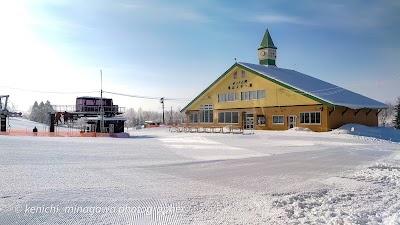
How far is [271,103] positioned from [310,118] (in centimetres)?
505

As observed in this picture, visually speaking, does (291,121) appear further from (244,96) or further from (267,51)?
(267,51)

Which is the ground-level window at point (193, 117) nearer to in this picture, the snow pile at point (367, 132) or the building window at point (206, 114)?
the building window at point (206, 114)

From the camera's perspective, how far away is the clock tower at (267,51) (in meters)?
47.4

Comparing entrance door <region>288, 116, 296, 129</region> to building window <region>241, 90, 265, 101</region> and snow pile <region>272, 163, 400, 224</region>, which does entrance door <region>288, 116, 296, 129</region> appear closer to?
building window <region>241, 90, 265, 101</region>

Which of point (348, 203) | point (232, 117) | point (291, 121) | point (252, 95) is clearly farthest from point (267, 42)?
point (348, 203)

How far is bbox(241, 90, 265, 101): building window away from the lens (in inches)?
1543

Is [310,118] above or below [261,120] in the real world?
above

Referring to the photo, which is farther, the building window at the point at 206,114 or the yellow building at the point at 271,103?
the building window at the point at 206,114

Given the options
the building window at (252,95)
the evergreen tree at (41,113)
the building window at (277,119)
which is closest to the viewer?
the building window at (277,119)

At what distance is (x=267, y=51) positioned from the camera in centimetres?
4741

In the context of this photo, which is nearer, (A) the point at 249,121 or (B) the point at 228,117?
(A) the point at 249,121

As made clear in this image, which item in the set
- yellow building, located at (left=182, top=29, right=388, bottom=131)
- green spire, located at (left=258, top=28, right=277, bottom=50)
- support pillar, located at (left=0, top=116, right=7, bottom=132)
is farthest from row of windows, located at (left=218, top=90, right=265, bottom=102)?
support pillar, located at (left=0, top=116, right=7, bottom=132)

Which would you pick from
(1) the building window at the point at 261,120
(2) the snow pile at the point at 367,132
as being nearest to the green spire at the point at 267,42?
(1) the building window at the point at 261,120

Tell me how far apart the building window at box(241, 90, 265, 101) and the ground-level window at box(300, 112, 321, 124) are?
18.7 ft
